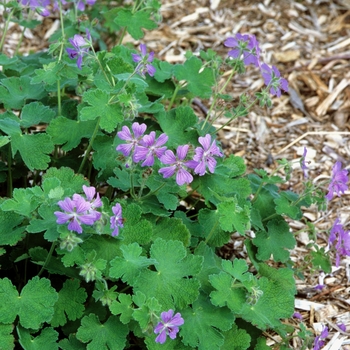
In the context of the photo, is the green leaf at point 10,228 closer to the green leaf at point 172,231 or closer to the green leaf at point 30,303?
the green leaf at point 30,303

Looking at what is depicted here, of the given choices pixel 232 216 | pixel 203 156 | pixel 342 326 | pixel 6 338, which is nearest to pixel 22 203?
pixel 6 338

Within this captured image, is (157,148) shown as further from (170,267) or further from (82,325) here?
(82,325)

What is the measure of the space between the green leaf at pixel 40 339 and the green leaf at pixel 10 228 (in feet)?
1.19

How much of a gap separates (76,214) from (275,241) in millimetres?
1297

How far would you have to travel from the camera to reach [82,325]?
8.95ft

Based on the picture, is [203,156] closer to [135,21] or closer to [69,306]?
[69,306]

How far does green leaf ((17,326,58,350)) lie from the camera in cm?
266

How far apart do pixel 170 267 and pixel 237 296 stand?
0.31 metres

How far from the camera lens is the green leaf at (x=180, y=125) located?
127 inches

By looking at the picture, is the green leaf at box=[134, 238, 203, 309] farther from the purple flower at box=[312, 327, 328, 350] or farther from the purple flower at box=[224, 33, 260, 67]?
the purple flower at box=[224, 33, 260, 67]

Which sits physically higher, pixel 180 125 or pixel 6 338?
pixel 180 125

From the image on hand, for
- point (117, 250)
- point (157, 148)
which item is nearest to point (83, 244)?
point (117, 250)

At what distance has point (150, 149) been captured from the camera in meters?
2.61

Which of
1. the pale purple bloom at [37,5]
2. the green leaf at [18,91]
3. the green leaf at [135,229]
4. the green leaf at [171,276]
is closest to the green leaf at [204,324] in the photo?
the green leaf at [171,276]
